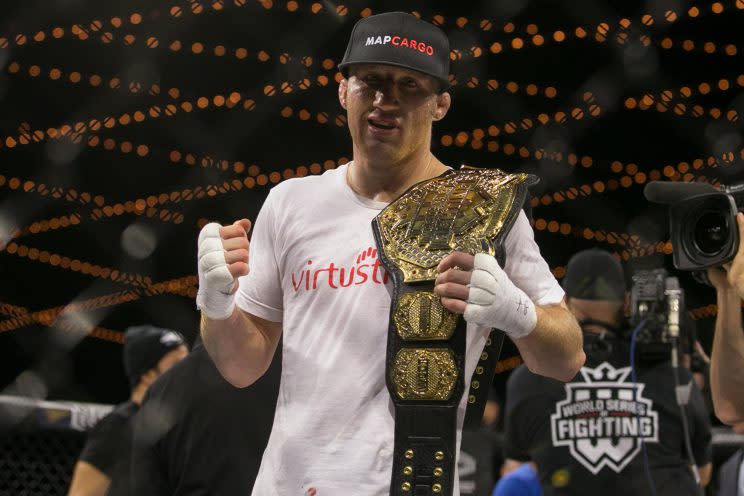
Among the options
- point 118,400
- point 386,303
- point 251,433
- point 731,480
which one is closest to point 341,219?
point 386,303

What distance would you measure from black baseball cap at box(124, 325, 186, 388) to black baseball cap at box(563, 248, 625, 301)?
1185 mm

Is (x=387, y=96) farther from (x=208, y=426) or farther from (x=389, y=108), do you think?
(x=208, y=426)

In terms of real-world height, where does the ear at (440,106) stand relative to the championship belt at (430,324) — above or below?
above

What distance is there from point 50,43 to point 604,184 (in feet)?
7.24

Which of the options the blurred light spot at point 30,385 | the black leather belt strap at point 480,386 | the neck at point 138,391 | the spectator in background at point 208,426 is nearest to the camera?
the black leather belt strap at point 480,386

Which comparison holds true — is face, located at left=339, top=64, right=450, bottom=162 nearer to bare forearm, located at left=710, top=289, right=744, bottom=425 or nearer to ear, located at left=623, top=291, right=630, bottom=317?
bare forearm, located at left=710, top=289, right=744, bottom=425

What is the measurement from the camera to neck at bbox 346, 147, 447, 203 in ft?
4.38

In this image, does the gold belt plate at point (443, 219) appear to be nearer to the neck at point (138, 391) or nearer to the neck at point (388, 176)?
the neck at point (388, 176)

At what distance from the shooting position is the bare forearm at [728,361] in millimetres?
1665

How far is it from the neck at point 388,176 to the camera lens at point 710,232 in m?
0.52

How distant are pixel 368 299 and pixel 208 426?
2.34ft

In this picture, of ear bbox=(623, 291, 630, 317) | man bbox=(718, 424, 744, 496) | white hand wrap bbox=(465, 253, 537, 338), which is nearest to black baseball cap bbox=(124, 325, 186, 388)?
ear bbox=(623, 291, 630, 317)

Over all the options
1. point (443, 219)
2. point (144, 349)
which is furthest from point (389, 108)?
point (144, 349)

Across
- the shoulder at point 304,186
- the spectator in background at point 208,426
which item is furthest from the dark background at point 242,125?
the shoulder at point 304,186
